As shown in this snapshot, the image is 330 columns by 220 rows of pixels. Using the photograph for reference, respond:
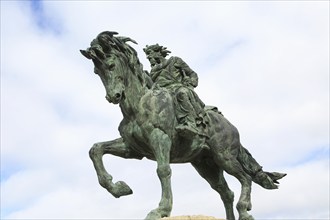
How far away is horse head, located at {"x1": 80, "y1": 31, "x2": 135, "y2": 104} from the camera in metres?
10.4

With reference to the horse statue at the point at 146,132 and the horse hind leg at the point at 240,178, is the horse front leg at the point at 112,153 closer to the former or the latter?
the horse statue at the point at 146,132

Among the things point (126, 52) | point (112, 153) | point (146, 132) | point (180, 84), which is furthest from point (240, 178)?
point (126, 52)

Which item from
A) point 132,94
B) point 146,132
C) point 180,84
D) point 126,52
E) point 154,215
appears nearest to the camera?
point 154,215

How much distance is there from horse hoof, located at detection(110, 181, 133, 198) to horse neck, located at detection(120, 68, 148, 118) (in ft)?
3.70

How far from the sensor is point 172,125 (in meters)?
10.6

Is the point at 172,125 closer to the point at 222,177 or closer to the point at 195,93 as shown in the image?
the point at 195,93

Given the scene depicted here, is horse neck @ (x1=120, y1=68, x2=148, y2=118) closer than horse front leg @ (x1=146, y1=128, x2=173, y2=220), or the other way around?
horse front leg @ (x1=146, y1=128, x2=173, y2=220)

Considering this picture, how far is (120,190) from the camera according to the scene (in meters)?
10.4

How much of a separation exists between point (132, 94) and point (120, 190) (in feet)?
5.16

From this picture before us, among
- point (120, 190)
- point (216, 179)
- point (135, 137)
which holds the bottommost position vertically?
point (120, 190)

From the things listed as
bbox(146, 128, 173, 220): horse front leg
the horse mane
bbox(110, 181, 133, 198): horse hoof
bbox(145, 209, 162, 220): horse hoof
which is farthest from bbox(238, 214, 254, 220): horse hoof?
the horse mane

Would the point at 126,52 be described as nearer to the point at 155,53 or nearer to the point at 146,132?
the point at 155,53

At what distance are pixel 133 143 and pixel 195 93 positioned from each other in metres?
1.46

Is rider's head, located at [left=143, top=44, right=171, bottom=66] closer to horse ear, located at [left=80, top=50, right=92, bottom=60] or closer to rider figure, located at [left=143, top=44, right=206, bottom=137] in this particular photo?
rider figure, located at [left=143, top=44, right=206, bottom=137]
